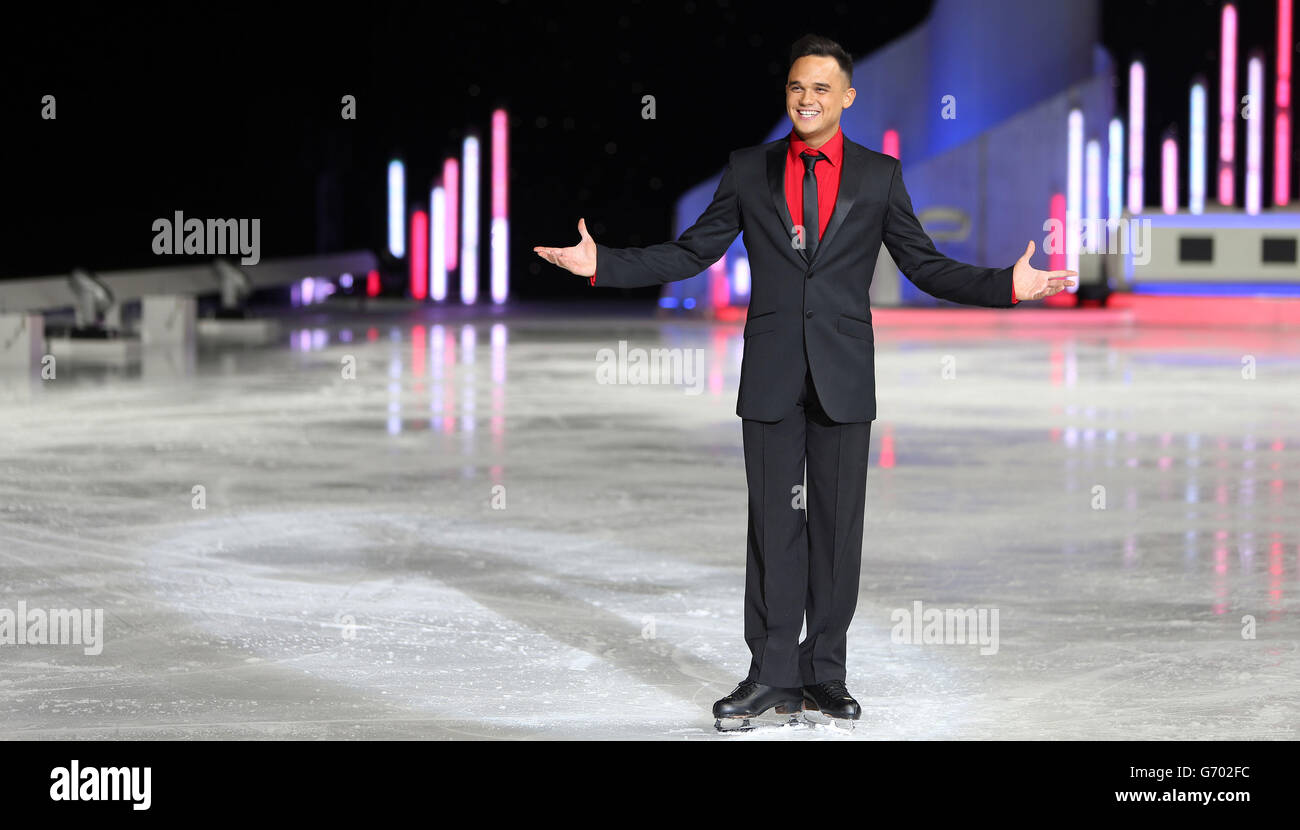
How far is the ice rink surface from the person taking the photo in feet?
15.2

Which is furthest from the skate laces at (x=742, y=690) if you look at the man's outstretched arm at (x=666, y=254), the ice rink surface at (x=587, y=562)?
the man's outstretched arm at (x=666, y=254)

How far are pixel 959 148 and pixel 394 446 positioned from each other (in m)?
23.3

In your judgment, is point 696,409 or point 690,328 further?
point 690,328

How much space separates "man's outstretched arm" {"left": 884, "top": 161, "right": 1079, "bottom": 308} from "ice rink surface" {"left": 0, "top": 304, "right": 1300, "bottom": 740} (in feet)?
3.62

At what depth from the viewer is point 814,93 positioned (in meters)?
4.22

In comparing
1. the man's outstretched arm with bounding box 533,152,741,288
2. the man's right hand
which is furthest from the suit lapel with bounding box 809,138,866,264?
the man's right hand

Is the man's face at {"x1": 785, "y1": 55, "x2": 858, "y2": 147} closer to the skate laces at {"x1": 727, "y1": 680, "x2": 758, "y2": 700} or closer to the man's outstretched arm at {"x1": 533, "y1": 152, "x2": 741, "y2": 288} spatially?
the man's outstretched arm at {"x1": 533, "y1": 152, "x2": 741, "y2": 288}

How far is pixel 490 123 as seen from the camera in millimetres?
41062

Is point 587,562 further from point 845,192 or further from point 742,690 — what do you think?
point 845,192

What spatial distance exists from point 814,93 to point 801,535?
1.12 metres

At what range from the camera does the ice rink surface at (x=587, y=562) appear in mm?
4633

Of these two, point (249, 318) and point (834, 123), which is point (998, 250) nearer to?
point (249, 318)

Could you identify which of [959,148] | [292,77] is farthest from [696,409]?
[292,77]

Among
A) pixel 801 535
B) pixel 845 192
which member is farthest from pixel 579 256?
pixel 801 535
